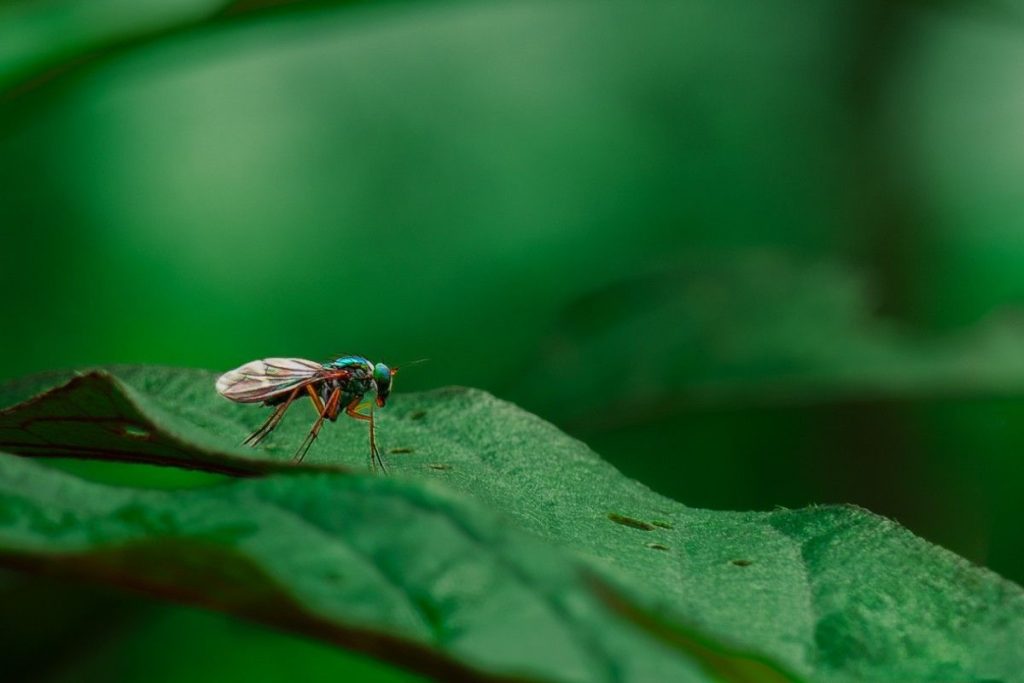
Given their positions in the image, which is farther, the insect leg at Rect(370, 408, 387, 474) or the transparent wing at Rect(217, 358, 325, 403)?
the transparent wing at Rect(217, 358, 325, 403)

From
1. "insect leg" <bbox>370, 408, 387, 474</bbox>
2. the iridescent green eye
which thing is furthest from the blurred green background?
the iridescent green eye

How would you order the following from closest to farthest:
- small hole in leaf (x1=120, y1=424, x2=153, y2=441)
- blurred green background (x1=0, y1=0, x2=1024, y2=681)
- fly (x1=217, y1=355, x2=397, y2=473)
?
1. small hole in leaf (x1=120, y1=424, x2=153, y2=441)
2. fly (x1=217, y1=355, x2=397, y2=473)
3. blurred green background (x1=0, y1=0, x2=1024, y2=681)

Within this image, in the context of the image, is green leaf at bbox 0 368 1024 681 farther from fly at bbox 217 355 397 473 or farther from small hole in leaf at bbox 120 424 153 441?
fly at bbox 217 355 397 473

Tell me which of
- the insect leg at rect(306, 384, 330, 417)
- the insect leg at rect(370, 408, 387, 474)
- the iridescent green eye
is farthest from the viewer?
the iridescent green eye

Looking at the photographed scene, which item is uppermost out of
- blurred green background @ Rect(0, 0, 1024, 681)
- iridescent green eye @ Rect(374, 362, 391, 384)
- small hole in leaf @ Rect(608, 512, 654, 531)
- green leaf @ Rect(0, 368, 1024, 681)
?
blurred green background @ Rect(0, 0, 1024, 681)

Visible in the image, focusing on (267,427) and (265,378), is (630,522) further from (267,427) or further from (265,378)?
(265,378)

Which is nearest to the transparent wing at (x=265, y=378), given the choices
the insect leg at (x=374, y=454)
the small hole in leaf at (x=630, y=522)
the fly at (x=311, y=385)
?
the fly at (x=311, y=385)

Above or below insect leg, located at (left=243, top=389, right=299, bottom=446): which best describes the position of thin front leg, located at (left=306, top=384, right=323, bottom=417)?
above
